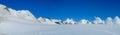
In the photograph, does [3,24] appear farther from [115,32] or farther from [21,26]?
[115,32]

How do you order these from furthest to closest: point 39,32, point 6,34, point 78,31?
1. point 78,31
2. point 39,32
3. point 6,34

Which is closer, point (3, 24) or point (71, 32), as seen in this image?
point (3, 24)

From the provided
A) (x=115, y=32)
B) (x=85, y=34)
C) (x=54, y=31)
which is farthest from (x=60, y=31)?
(x=115, y=32)

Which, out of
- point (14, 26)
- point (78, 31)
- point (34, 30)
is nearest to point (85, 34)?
point (78, 31)

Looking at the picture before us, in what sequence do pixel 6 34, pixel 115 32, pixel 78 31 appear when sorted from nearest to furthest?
pixel 6 34, pixel 78 31, pixel 115 32

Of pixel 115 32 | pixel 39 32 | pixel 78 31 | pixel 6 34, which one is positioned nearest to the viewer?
pixel 6 34

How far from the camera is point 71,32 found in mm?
7562

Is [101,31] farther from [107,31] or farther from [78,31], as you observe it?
[78,31]

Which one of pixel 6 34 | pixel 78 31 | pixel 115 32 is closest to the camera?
pixel 6 34

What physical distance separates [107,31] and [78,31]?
100cm

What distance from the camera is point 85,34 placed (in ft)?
24.9

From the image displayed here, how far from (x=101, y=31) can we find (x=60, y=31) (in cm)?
131

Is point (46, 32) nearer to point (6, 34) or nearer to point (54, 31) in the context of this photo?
point (54, 31)

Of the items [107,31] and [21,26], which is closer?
[21,26]
